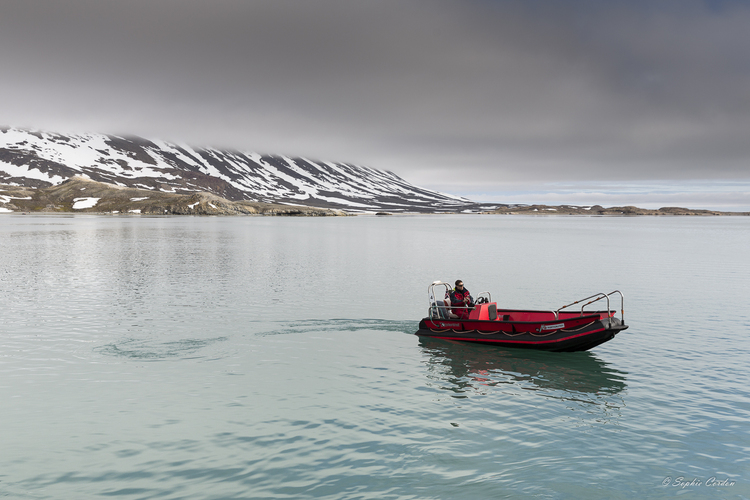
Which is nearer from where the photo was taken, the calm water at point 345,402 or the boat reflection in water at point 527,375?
the calm water at point 345,402

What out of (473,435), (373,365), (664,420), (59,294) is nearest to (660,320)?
(664,420)

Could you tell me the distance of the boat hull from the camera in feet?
71.4

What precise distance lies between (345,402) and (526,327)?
1019cm

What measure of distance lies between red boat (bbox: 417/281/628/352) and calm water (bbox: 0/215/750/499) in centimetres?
63

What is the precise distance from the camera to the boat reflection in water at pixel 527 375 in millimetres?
17500

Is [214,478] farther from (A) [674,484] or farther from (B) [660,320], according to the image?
(B) [660,320]

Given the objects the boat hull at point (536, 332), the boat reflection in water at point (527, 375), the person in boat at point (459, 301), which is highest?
the person in boat at point (459, 301)

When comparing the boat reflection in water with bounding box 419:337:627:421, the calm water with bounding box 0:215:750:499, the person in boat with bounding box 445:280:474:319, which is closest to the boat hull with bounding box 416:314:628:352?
the boat reflection in water with bounding box 419:337:627:421

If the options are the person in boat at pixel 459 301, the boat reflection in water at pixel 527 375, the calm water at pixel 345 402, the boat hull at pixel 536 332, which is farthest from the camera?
the person in boat at pixel 459 301

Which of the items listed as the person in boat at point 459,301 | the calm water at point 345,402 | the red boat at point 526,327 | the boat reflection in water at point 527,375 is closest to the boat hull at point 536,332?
the red boat at point 526,327

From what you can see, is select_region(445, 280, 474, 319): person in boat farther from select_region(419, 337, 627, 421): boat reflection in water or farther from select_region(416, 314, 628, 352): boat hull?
select_region(419, 337, 627, 421): boat reflection in water

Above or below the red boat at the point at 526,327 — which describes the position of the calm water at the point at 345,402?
below

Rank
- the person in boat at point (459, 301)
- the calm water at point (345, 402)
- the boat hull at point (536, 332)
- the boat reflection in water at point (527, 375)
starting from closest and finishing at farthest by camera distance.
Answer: the calm water at point (345, 402) → the boat reflection in water at point (527, 375) → the boat hull at point (536, 332) → the person in boat at point (459, 301)

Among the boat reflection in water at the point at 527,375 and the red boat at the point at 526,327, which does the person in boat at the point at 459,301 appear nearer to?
the red boat at the point at 526,327
